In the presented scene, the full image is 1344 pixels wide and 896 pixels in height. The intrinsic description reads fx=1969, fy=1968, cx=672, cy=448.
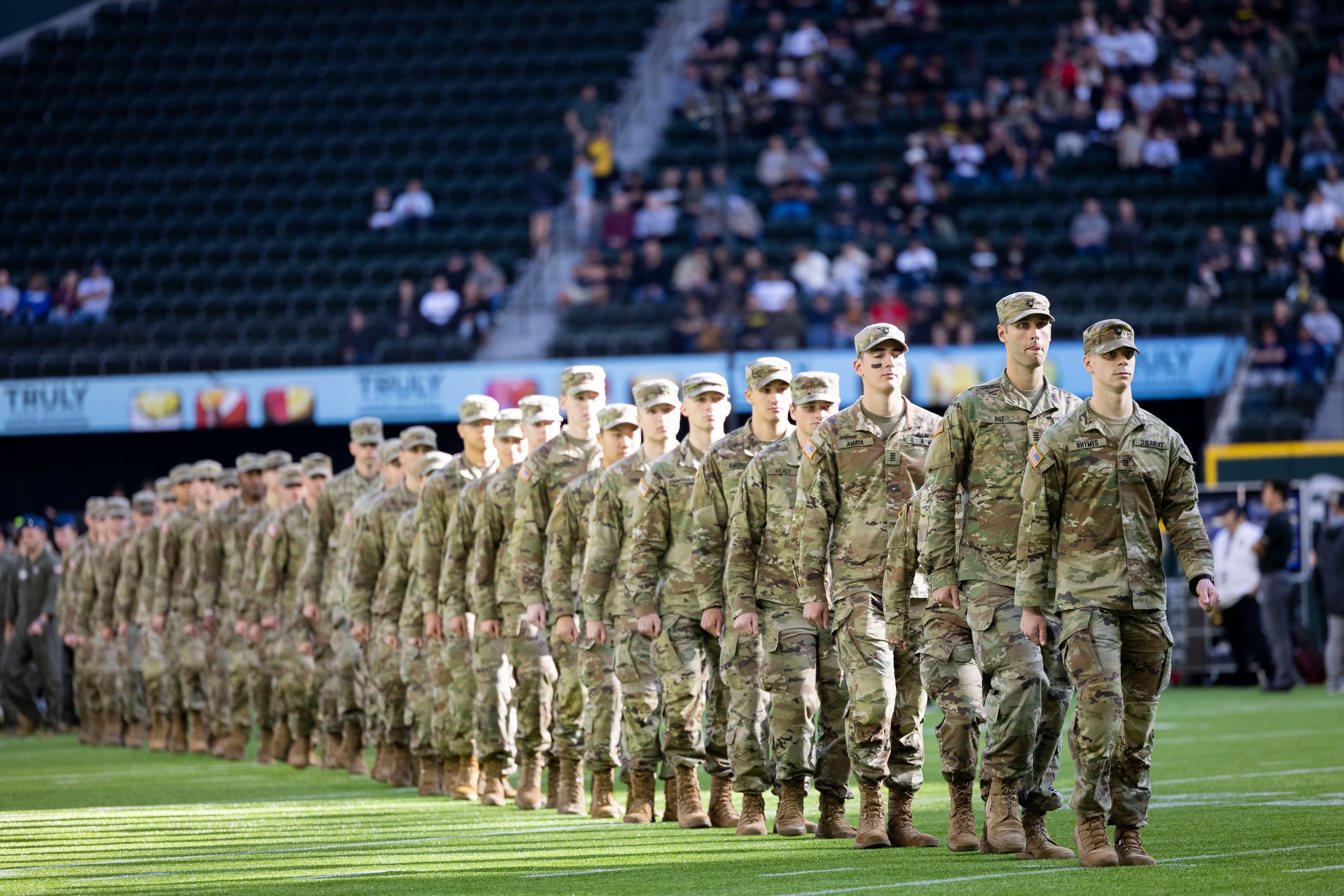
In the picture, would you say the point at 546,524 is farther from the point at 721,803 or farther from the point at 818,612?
the point at 818,612

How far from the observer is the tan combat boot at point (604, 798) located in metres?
10.3

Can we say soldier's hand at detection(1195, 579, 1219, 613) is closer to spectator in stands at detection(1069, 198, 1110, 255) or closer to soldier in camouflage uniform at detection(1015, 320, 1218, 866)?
soldier in camouflage uniform at detection(1015, 320, 1218, 866)

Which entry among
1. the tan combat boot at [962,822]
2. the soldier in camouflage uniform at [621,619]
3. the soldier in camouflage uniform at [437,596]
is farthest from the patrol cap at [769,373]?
the soldier in camouflage uniform at [437,596]

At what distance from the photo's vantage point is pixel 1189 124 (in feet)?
87.4

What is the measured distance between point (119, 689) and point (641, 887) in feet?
39.2

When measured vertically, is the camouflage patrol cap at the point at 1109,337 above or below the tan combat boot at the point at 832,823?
above

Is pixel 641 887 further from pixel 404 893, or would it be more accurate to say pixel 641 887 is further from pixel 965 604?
pixel 965 604

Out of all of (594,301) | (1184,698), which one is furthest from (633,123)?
(1184,698)

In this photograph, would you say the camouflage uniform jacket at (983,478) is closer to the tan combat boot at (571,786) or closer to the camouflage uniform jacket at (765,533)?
the camouflage uniform jacket at (765,533)

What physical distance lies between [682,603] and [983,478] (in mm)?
2126

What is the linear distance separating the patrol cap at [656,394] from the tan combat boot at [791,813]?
221 cm

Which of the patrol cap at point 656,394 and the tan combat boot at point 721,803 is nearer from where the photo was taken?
the tan combat boot at point 721,803

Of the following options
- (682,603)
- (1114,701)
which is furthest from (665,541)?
(1114,701)

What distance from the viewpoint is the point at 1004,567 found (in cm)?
780
